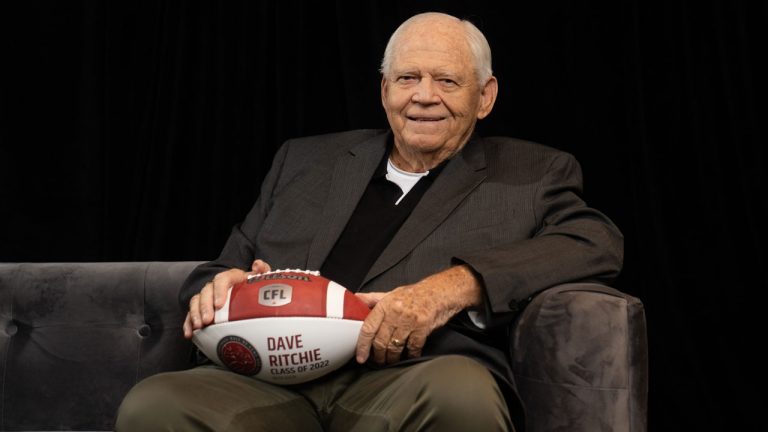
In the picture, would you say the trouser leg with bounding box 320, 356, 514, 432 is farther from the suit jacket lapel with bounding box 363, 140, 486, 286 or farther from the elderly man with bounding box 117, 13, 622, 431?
the suit jacket lapel with bounding box 363, 140, 486, 286

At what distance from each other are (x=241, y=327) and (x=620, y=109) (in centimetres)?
155

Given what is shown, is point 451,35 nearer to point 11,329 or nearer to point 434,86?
point 434,86

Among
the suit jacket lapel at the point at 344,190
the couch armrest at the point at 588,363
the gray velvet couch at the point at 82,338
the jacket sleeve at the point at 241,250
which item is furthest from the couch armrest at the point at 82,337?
the couch armrest at the point at 588,363

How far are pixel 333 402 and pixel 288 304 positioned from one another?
0.82 feet

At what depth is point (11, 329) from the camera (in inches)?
89.3

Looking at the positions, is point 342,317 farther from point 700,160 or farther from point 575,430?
point 700,160

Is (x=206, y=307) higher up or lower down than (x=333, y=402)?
higher up

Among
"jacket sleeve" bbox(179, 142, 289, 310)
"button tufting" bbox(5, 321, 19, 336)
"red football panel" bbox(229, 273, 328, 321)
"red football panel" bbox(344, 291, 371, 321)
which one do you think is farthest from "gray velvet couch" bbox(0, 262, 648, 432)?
"red football panel" bbox(344, 291, 371, 321)

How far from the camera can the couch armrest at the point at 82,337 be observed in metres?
2.20

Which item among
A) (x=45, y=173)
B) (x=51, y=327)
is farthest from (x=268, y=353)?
(x=45, y=173)

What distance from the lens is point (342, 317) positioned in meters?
1.68

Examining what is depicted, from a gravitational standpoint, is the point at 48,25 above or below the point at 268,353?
above

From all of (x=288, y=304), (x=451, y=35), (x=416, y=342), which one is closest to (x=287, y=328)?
(x=288, y=304)

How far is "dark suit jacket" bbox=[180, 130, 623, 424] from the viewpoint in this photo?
1.82m
